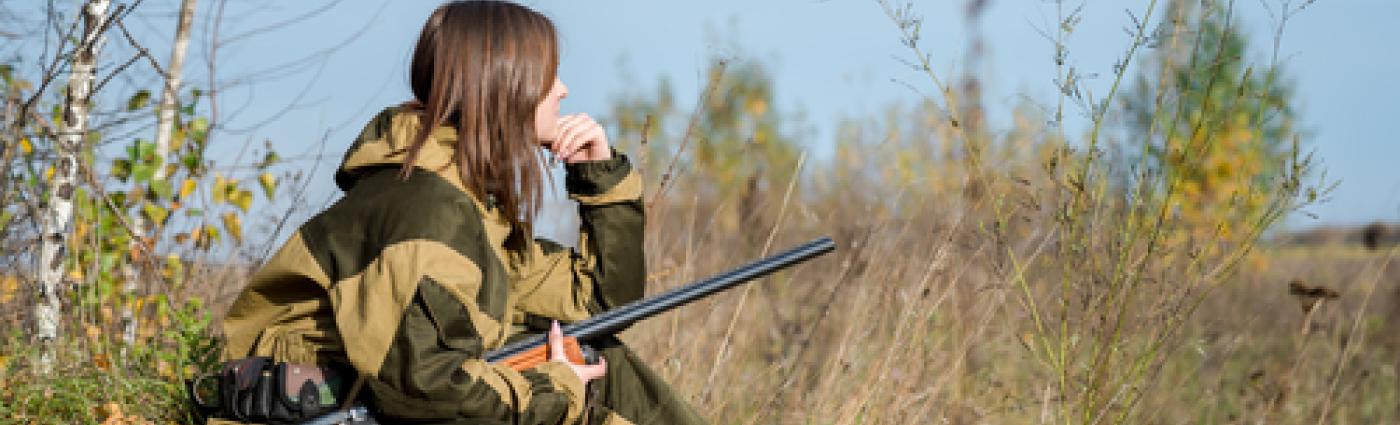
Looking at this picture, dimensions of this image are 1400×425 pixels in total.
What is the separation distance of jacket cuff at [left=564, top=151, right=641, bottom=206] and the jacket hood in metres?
0.48

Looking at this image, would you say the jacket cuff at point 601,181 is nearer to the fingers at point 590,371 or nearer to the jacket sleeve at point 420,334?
the fingers at point 590,371

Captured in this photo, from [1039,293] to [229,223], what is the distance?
97.1 inches

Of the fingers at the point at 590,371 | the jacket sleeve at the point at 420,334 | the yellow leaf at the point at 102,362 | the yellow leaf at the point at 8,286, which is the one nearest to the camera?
the jacket sleeve at the point at 420,334

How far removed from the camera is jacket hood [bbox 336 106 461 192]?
2.44 meters

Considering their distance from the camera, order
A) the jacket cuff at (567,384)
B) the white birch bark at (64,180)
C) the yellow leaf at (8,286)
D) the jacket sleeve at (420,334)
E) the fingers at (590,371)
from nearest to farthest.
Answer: the jacket sleeve at (420,334)
the jacket cuff at (567,384)
the fingers at (590,371)
the white birch bark at (64,180)
the yellow leaf at (8,286)

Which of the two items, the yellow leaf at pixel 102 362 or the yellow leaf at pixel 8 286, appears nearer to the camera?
the yellow leaf at pixel 102 362

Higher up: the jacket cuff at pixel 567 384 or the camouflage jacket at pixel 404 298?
the camouflage jacket at pixel 404 298

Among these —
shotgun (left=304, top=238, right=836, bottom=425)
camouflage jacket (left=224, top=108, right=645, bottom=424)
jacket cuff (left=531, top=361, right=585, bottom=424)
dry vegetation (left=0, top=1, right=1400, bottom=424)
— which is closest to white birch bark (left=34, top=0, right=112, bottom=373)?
dry vegetation (left=0, top=1, right=1400, bottom=424)

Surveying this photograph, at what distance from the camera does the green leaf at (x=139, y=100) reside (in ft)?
14.3

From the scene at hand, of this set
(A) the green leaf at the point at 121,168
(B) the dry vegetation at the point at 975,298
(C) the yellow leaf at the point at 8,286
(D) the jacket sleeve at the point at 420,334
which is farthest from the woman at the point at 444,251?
(C) the yellow leaf at the point at 8,286

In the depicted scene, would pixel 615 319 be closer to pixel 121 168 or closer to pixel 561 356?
pixel 561 356

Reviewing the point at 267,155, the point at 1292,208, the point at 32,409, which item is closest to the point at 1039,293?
the point at 1292,208

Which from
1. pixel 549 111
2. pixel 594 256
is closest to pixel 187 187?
pixel 594 256

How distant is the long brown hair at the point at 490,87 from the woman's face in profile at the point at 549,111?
0.08m
